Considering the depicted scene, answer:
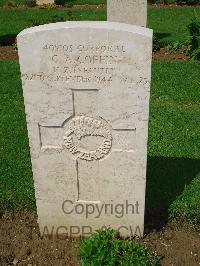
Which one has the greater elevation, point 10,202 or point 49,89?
point 49,89

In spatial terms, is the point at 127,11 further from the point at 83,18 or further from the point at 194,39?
the point at 83,18

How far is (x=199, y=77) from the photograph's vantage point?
8742mm

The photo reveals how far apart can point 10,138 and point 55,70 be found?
317 cm

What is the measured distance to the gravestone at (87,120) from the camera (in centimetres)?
320

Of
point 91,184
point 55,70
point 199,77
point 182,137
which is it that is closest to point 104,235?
point 91,184

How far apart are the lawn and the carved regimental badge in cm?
126

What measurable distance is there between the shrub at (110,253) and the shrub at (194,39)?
747 centimetres

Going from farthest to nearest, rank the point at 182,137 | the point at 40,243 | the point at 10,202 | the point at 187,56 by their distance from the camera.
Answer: the point at 187,56
the point at 182,137
the point at 10,202
the point at 40,243

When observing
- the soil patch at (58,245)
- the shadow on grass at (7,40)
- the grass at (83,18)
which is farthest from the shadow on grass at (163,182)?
the shadow on grass at (7,40)

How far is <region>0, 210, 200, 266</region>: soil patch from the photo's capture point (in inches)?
154

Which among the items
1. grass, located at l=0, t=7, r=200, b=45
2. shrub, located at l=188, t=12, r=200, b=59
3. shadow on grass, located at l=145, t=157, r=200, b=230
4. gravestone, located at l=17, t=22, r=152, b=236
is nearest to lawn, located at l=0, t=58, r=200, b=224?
shadow on grass, located at l=145, t=157, r=200, b=230

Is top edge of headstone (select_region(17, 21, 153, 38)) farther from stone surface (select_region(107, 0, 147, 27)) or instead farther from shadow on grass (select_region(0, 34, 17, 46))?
shadow on grass (select_region(0, 34, 17, 46))

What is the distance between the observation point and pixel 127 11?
9641 mm

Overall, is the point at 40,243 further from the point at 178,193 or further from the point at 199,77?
the point at 199,77
